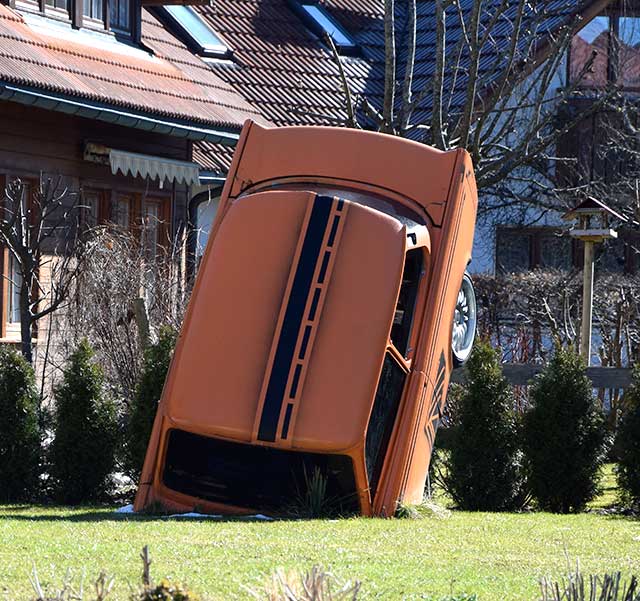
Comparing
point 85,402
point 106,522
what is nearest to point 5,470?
point 85,402

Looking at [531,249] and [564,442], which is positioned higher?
[531,249]

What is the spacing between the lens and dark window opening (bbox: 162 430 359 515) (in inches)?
394

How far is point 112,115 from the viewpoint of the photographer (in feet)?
55.3

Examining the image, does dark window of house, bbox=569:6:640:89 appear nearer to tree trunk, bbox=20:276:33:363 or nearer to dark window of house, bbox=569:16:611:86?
dark window of house, bbox=569:16:611:86

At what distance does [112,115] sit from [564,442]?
759 centimetres

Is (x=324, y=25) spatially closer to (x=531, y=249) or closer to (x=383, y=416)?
(x=531, y=249)

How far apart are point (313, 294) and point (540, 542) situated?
2.31m

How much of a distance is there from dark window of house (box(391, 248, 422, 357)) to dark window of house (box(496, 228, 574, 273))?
55.0ft

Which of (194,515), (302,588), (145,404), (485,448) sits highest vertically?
(145,404)

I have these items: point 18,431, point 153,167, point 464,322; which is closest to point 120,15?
point 153,167

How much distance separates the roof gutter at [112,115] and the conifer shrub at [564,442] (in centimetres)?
676

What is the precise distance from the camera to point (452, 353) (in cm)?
1114

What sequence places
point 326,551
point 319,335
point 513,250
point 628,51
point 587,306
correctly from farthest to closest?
1. point 513,250
2. point 628,51
3. point 587,306
4. point 319,335
5. point 326,551

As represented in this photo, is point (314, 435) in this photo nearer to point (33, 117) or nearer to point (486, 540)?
point (486, 540)
